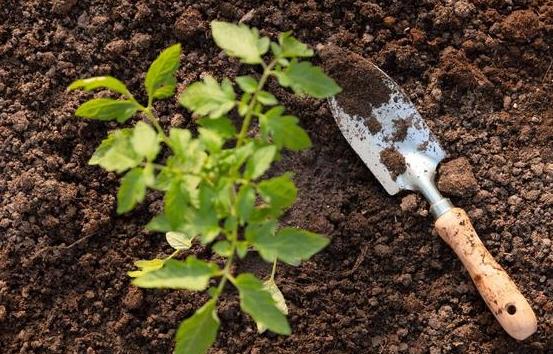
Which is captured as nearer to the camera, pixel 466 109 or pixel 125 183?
A: pixel 125 183

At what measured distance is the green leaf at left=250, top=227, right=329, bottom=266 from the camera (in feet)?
4.63

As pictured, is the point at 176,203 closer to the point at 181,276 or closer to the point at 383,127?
the point at 181,276

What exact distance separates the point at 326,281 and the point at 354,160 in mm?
342

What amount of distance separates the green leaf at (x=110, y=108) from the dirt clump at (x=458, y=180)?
0.86m

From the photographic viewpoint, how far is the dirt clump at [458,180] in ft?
6.55

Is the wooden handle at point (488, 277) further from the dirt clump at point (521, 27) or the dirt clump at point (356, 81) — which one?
the dirt clump at point (521, 27)

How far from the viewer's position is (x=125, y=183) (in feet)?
4.63

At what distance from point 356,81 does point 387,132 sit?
0.16 meters

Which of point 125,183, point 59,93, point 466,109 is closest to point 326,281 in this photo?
point 466,109

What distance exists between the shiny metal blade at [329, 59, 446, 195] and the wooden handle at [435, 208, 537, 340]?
0.18 meters

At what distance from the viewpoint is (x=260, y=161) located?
143 cm

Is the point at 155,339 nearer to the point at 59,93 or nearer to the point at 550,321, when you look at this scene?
the point at 59,93

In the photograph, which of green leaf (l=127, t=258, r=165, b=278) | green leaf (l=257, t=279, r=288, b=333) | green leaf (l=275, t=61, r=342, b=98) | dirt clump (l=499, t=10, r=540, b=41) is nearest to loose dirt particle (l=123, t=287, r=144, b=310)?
green leaf (l=127, t=258, r=165, b=278)

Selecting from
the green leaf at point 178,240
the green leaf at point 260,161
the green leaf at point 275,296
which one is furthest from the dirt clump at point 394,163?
the green leaf at point 260,161
